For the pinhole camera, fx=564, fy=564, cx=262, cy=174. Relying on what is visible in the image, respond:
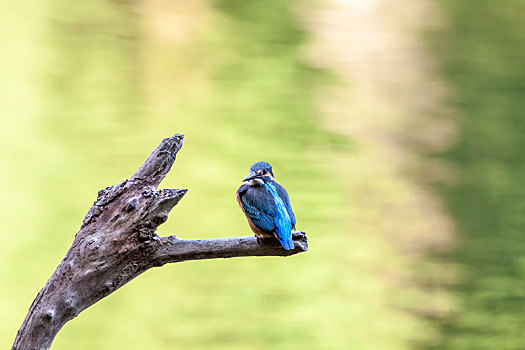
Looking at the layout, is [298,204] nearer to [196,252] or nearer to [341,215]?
[341,215]

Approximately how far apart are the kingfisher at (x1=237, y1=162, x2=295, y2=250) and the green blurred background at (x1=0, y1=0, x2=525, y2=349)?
0.65 meters

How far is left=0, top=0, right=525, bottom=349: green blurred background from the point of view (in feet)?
6.46

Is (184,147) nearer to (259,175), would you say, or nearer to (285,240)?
(259,175)

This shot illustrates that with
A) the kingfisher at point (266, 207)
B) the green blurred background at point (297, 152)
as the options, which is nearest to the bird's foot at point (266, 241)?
the kingfisher at point (266, 207)

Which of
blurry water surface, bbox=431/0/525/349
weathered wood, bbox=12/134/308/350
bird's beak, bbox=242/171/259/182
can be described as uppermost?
blurry water surface, bbox=431/0/525/349

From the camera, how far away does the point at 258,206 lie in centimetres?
132

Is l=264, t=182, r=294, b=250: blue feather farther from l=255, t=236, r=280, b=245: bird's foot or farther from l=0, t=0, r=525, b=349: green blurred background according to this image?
l=0, t=0, r=525, b=349: green blurred background

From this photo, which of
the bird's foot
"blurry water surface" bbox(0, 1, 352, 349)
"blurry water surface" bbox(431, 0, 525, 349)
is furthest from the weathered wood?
"blurry water surface" bbox(431, 0, 525, 349)

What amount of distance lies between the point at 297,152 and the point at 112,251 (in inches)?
39.7

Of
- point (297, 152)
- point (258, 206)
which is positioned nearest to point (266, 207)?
point (258, 206)

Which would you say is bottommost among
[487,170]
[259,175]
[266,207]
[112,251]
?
[112,251]

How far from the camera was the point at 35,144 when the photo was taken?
1966mm

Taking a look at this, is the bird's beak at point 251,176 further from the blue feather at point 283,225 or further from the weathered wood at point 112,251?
the weathered wood at point 112,251

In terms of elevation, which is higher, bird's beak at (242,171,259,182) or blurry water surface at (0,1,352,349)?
blurry water surface at (0,1,352,349)
